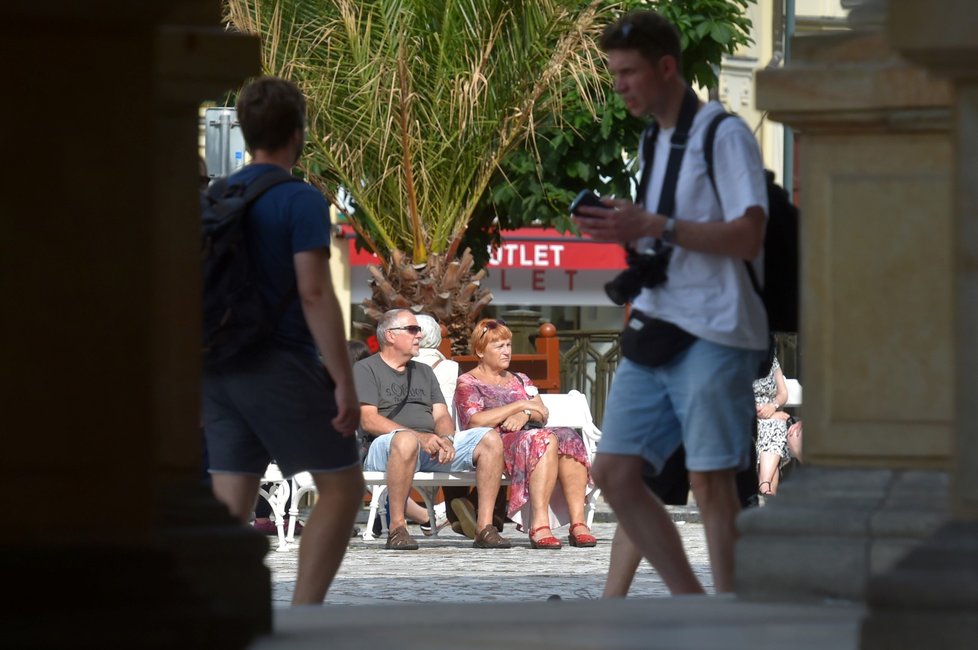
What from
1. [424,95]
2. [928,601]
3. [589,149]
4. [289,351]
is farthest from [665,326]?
[589,149]

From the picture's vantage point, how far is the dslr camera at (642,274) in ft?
17.9

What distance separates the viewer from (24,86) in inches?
154

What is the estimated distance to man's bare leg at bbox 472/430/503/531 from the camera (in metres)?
13.0

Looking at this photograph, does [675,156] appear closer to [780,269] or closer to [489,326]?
[780,269]

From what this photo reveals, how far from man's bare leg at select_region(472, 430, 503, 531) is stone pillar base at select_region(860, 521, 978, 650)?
355 inches

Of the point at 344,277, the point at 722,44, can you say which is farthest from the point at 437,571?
the point at 344,277

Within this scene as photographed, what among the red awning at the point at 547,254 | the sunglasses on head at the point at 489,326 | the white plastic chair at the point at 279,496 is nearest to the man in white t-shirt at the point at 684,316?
the white plastic chair at the point at 279,496

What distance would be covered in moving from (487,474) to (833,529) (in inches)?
311

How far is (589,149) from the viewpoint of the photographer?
2138 cm

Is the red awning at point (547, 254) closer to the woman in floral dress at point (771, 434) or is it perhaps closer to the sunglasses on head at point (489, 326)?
the woman in floral dress at point (771, 434)

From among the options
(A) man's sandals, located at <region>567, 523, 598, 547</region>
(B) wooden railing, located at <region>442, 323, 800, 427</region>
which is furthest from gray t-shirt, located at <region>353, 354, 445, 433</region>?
(B) wooden railing, located at <region>442, 323, 800, 427</region>

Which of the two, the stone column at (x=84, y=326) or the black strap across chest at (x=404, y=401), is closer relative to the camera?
the stone column at (x=84, y=326)

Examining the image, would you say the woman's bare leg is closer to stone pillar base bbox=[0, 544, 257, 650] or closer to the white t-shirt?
the white t-shirt

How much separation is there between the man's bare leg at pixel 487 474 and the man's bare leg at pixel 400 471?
1.62 feet
